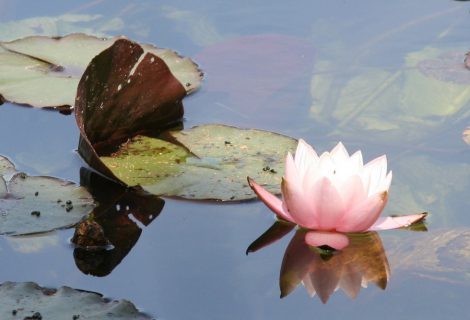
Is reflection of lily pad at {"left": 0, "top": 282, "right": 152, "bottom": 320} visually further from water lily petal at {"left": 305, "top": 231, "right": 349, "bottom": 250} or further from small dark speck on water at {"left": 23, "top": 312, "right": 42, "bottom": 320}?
water lily petal at {"left": 305, "top": 231, "right": 349, "bottom": 250}

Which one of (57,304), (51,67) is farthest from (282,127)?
(57,304)

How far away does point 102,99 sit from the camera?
2678 millimetres

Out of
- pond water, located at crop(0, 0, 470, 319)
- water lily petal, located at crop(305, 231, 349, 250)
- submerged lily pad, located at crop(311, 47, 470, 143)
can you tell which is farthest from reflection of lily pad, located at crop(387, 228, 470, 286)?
submerged lily pad, located at crop(311, 47, 470, 143)

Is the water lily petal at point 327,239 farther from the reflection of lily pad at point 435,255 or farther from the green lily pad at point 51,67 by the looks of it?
the green lily pad at point 51,67

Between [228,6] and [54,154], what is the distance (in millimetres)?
1339

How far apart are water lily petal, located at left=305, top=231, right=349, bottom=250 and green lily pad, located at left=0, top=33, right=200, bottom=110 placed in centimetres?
99

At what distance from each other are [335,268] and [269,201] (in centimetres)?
25

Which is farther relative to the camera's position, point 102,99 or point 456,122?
point 456,122

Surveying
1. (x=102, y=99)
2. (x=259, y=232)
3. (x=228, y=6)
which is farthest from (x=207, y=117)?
(x=228, y=6)

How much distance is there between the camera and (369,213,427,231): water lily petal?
7.48ft

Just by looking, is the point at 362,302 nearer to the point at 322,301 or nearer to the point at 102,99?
the point at 322,301

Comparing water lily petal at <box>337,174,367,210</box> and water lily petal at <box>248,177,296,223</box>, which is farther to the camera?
water lily petal at <box>248,177,296,223</box>

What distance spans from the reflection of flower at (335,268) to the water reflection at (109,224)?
0.39 m

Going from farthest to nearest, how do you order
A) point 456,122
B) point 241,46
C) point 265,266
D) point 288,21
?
point 288,21 < point 241,46 < point 456,122 < point 265,266
